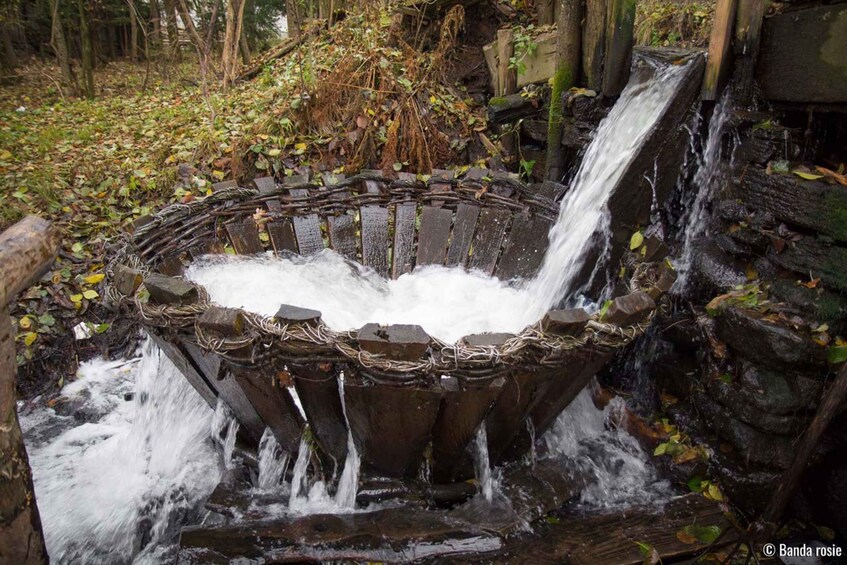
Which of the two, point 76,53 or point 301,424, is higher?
point 76,53

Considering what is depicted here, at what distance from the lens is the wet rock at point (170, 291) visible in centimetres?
200

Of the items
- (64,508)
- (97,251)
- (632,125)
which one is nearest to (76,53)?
(97,251)

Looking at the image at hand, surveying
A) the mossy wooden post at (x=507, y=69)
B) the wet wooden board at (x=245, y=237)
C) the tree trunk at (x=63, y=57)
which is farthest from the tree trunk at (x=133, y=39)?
the wet wooden board at (x=245, y=237)

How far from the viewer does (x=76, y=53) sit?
1213cm

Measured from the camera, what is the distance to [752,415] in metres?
2.38

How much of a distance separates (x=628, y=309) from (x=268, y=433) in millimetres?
1741

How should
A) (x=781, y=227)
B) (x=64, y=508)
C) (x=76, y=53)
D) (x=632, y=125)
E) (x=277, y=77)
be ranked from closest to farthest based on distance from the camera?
(x=781, y=227)
(x=64, y=508)
(x=632, y=125)
(x=277, y=77)
(x=76, y=53)

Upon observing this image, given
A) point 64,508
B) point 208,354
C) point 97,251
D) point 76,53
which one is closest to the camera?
point 208,354

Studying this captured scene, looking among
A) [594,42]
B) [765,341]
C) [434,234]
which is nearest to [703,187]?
[765,341]

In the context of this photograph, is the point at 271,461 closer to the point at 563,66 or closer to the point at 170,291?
the point at 170,291

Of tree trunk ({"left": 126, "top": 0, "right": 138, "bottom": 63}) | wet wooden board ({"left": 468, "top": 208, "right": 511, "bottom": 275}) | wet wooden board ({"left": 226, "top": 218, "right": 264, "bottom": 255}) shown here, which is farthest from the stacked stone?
tree trunk ({"left": 126, "top": 0, "right": 138, "bottom": 63})

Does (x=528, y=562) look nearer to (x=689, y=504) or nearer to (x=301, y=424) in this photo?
(x=689, y=504)

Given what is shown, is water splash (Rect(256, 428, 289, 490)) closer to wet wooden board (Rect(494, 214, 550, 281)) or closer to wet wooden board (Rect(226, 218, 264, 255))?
wet wooden board (Rect(226, 218, 264, 255))

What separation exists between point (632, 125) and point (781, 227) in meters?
1.04
